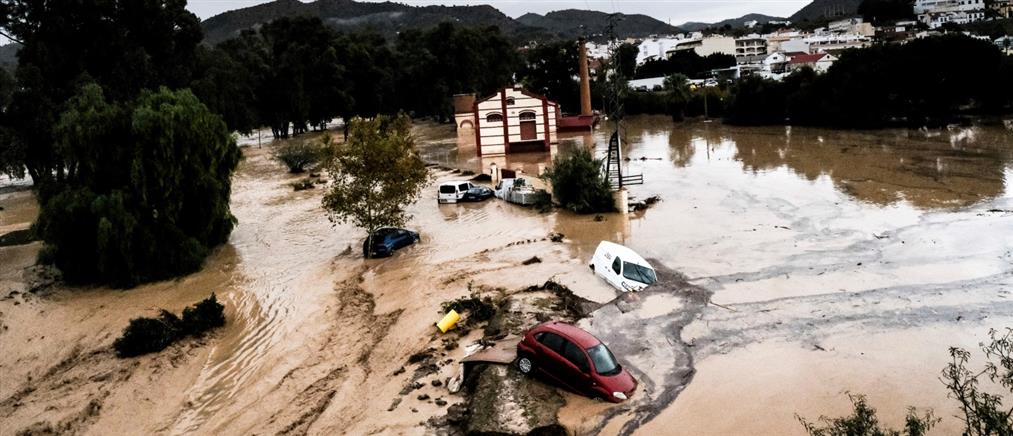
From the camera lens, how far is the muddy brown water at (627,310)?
1320 cm

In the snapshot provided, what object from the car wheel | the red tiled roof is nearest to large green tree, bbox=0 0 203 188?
the car wheel

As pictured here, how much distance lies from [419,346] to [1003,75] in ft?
204

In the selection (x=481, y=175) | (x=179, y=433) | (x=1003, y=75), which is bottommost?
(x=179, y=433)

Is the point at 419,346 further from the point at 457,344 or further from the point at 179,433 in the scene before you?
the point at 179,433

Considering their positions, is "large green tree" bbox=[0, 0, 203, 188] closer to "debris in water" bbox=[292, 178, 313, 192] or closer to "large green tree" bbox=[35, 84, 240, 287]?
"debris in water" bbox=[292, 178, 313, 192]

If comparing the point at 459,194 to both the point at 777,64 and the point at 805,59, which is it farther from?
the point at 777,64

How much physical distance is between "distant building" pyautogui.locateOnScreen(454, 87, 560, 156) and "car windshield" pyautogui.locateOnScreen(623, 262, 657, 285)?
126 ft

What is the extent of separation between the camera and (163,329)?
18.4 metres

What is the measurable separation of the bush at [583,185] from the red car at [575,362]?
709 inches

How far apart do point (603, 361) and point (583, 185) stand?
62.5 feet

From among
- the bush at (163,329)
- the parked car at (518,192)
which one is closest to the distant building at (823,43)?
the parked car at (518,192)

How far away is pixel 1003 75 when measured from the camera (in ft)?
194

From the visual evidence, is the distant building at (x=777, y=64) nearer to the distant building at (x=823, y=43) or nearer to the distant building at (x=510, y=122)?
the distant building at (x=823, y=43)

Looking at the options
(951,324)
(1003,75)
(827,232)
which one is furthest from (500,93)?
(951,324)
